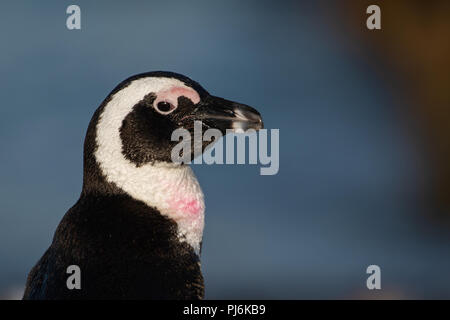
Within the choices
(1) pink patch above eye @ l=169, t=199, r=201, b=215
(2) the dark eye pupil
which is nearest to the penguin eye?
(2) the dark eye pupil

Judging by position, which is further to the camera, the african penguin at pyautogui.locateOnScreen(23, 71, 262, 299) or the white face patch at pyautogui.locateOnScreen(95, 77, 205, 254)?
the white face patch at pyautogui.locateOnScreen(95, 77, 205, 254)

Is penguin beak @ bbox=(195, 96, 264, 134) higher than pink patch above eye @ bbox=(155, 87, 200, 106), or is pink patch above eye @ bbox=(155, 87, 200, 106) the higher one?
pink patch above eye @ bbox=(155, 87, 200, 106)

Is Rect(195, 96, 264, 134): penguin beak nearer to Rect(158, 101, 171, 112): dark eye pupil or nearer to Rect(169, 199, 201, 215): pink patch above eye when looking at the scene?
Rect(158, 101, 171, 112): dark eye pupil

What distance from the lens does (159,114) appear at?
1.74 m

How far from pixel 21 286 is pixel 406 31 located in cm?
452

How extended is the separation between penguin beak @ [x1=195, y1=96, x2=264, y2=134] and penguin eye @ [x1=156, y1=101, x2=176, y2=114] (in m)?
0.06

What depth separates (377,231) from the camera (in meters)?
5.70

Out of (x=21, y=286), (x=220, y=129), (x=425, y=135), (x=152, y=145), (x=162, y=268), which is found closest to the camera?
(x=162, y=268)

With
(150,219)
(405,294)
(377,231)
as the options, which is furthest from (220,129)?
(377,231)

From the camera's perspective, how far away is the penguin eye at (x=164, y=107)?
1.74 meters

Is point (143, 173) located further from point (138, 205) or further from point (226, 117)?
point (226, 117)

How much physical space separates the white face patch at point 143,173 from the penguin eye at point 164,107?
1 cm

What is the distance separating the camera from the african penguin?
1.53 meters
